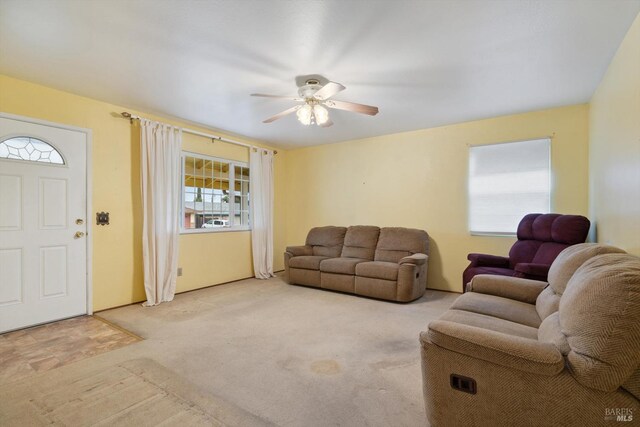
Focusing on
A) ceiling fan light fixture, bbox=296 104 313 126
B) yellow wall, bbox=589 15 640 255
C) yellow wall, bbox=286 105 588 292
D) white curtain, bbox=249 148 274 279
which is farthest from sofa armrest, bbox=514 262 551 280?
white curtain, bbox=249 148 274 279

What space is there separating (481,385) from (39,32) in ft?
11.8

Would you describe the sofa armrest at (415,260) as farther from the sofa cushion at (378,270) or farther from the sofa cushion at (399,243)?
the sofa cushion at (399,243)

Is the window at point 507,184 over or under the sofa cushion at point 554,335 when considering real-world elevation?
over

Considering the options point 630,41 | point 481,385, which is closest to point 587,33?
point 630,41

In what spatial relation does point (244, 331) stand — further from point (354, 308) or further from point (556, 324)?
point (556, 324)

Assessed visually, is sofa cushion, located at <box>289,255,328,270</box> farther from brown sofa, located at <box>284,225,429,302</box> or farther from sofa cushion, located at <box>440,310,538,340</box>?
sofa cushion, located at <box>440,310,538,340</box>

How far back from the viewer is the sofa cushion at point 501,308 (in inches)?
78.9

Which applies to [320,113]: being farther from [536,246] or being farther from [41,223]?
[41,223]

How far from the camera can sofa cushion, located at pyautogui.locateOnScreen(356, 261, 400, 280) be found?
4.02 metres

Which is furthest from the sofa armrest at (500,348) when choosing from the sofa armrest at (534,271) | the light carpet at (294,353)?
the sofa armrest at (534,271)

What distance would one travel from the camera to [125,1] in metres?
1.93

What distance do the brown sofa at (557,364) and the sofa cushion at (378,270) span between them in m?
2.35

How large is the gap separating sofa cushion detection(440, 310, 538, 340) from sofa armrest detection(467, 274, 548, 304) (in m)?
0.63

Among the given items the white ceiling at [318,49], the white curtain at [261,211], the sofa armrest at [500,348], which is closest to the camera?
the sofa armrest at [500,348]
